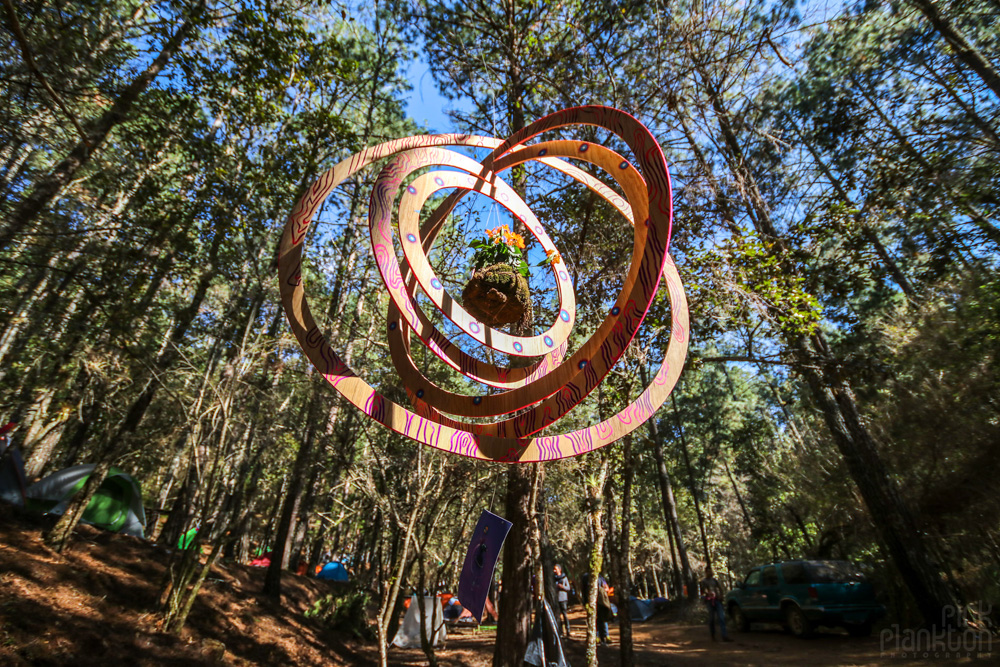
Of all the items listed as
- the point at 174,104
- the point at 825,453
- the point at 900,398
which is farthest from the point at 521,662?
the point at 825,453

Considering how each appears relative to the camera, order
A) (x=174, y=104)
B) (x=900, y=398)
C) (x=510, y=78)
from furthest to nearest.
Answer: (x=900, y=398) < (x=510, y=78) < (x=174, y=104)

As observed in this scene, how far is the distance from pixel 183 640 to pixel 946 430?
14.4 m

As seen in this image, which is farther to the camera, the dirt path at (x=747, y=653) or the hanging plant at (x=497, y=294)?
the dirt path at (x=747, y=653)

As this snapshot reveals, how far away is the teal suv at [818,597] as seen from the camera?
32.1 ft

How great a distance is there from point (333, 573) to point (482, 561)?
59.3 feet

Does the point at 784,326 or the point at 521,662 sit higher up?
the point at 784,326

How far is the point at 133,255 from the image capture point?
712 centimetres

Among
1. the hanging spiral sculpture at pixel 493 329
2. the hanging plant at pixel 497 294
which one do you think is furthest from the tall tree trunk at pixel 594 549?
the hanging plant at pixel 497 294

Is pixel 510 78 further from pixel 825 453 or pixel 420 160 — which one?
pixel 825 453

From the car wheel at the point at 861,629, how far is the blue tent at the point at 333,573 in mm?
17253

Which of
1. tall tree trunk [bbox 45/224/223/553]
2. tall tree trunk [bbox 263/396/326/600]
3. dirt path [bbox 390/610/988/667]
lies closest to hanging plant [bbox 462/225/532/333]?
tall tree trunk [bbox 45/224/223/553]

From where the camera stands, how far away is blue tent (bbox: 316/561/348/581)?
1959 centimetres

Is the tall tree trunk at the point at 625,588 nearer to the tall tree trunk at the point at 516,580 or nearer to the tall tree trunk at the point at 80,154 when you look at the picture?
the tall tree trunk at the point at 516,580

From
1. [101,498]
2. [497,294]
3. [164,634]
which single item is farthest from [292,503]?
[497,294]
